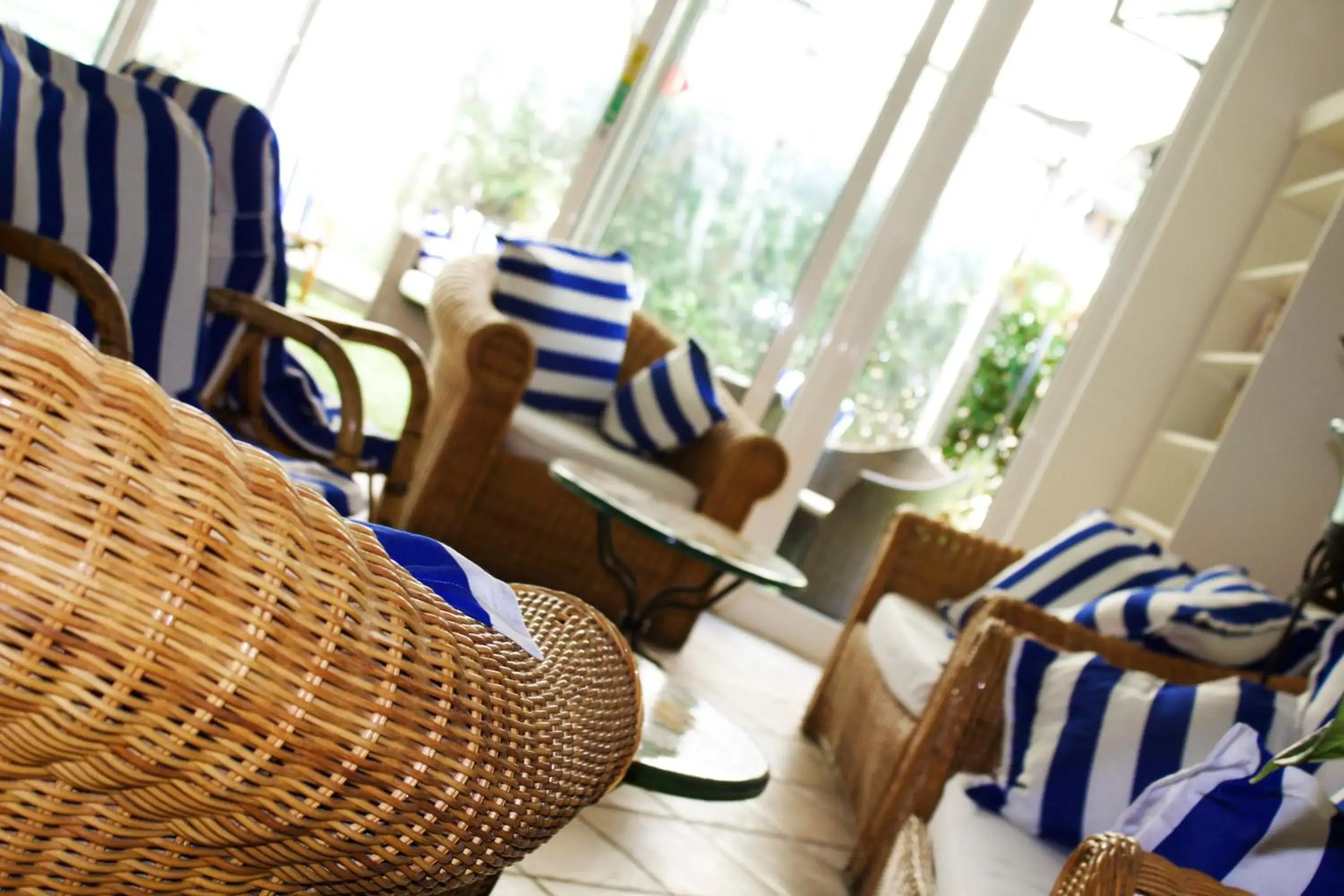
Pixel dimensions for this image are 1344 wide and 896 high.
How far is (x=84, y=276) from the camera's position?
1.87 metres

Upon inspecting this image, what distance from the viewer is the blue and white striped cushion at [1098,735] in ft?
6.16

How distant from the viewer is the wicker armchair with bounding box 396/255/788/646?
3396 mm

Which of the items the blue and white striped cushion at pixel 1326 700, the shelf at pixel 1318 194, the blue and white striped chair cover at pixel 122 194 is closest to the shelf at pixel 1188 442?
the shelf at pixel 1318 194

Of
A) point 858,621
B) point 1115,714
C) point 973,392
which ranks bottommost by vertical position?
point 858,621

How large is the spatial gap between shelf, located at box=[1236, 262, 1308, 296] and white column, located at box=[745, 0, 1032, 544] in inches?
41.7

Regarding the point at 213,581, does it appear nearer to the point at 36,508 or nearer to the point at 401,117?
the point at 36,508

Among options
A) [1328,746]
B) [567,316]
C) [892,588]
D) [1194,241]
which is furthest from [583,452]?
[1328,746]

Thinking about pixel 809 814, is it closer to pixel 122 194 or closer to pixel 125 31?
pixel 122 194

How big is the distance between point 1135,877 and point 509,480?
2.58 metres

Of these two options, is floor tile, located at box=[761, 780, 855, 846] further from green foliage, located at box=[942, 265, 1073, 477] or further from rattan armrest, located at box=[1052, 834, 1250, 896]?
green foliage, located at box=[942, 265, 1073, 477]

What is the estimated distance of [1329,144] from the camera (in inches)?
175

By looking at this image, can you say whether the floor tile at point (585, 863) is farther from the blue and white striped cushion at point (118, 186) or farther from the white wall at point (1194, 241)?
the white wall at point (1194, 241)

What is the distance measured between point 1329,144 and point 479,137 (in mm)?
3032

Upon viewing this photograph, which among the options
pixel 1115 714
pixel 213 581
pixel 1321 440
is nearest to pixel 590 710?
pixel 213 581
